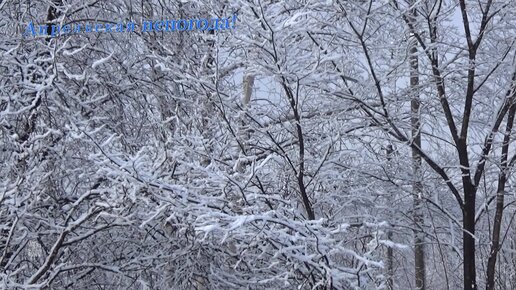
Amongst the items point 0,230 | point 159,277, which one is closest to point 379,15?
point 159,277

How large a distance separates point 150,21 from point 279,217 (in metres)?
3.20

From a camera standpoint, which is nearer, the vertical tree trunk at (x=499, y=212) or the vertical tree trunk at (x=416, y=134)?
the vertical tree trunk at (x=499, y=212)

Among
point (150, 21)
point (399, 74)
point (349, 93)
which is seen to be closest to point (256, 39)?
point (349, 93)

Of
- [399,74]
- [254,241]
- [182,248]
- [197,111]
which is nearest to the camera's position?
[254,241]

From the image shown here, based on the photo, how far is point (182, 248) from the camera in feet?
18.5

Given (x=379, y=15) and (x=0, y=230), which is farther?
(x=379, y=15)

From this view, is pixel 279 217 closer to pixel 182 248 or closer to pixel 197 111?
pixel 182 248

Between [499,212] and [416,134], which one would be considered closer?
[416,134]

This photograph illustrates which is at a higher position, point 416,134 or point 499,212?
point 416,134

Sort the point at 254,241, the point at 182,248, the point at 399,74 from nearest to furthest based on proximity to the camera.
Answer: the point at 254,241 < the point at 182,248 < the point at 399,74

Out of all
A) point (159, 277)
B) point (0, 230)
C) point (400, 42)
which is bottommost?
point (159, 277)

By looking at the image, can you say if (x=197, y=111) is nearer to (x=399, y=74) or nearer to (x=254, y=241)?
(x=399, y=74)

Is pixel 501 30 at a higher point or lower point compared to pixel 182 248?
higher

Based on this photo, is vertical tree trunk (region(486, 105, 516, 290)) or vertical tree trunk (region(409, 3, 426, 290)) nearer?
vertical tree trunk (region(486, 105, 516, 290))
